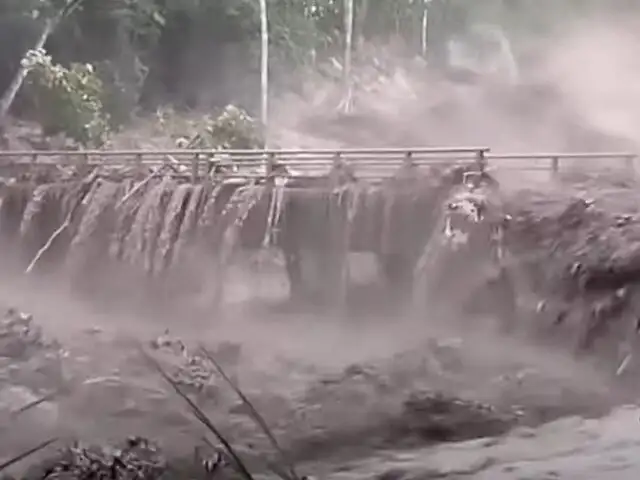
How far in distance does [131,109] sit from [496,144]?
958 mm

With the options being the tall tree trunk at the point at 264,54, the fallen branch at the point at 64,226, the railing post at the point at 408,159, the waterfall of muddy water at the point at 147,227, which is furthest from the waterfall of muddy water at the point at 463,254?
the fallen branch at the point at 64,226

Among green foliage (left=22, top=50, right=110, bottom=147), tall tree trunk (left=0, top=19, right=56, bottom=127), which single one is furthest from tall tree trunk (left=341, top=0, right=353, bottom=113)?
tall tree trunk (left=0, top=19, right=56, bottom=127)

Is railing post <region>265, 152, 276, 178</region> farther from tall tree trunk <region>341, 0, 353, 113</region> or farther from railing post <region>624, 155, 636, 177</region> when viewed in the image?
railing post <region>624, 155, 636, 177</region>

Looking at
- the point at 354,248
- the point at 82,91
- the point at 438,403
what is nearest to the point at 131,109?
the point at 82,91

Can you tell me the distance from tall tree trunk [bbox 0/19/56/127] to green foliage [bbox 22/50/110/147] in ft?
0.06

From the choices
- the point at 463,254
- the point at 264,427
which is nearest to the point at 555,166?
the point at 463,254

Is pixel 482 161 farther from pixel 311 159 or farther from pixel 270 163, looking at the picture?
pixel 270 163

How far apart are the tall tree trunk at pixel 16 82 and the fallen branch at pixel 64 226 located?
0.99 feet

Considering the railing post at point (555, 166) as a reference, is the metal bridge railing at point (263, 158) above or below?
above

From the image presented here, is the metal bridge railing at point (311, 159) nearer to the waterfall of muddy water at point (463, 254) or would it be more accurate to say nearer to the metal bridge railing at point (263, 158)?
the metal bridge railing at point (263, 158)

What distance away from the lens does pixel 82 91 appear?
2.33 m

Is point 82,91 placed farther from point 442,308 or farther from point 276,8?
point 442,308

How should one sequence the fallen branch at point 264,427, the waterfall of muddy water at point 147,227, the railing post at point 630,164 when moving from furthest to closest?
the waterfall of muddy water at point 147,227 → the railing post at point 630,164 → the fallen branch at point 264,427

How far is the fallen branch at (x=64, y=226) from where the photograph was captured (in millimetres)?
2357
